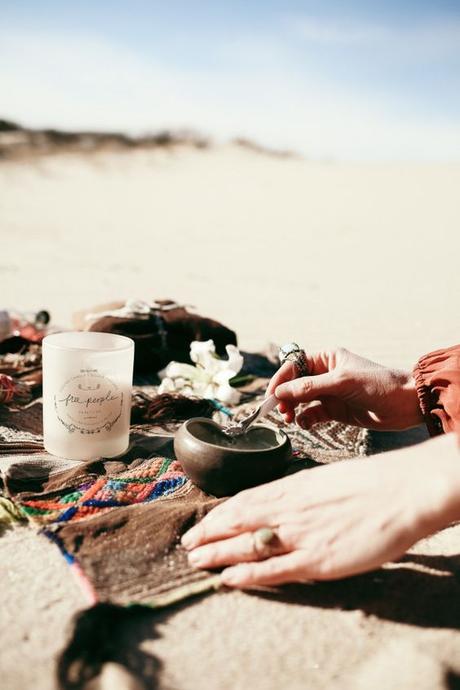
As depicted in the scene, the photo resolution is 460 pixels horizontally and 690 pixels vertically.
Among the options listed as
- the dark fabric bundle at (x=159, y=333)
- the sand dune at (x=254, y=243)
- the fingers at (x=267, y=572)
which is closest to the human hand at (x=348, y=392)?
the fingers at (x=267, y=572)

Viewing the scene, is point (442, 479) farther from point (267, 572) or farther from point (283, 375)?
point (283, 375)

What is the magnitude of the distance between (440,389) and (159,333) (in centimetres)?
196

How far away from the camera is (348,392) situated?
2.39m

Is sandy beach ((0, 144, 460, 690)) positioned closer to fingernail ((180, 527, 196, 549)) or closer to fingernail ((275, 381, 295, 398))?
fingernail ((180, 527, 196, 549))

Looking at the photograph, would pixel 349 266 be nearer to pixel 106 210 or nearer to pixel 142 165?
pixel 106 210

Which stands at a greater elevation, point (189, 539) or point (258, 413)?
point (258, 413)

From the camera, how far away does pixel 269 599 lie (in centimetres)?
172

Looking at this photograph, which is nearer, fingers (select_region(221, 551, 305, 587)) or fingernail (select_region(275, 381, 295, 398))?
fingers (select_region(221, 551, 305, 587))

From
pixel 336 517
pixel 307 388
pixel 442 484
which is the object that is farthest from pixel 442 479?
pixel 307 388

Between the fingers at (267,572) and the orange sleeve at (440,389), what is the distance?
0.80m

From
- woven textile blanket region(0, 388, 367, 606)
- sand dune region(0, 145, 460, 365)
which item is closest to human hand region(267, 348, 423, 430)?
woven textile blanket region(0, 388, 367, 606)

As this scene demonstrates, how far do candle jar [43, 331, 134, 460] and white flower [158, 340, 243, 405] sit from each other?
2.90 ft

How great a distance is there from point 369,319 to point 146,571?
15.4 ft

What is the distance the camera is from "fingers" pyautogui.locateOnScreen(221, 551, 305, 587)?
1.64 metres
